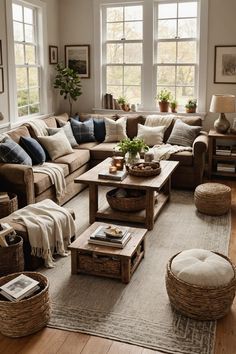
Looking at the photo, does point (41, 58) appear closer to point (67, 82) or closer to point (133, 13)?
point (67, 82)

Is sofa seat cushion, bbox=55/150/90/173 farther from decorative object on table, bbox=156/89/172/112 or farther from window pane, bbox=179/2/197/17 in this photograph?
window pane, bbox=179/2/197/17

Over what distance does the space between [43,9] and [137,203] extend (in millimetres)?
3627

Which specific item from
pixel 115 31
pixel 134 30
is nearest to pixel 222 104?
pixel 134 30

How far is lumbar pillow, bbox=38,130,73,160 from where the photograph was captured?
5461mm

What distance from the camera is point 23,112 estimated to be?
242 inches

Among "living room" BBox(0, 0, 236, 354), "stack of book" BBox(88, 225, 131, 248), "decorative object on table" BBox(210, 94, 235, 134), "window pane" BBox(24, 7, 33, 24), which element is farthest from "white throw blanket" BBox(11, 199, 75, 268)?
"window pane" BBox(24, 7, 33, 24)

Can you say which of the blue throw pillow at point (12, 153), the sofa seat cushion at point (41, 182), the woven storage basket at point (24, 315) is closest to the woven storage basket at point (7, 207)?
the sofa seat cushion at point (41, 182)

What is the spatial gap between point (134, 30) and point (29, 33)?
163 cm

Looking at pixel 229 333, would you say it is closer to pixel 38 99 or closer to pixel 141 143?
pixel 141 143

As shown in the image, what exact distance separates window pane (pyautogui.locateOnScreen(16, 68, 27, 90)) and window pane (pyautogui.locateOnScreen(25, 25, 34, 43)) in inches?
18.3

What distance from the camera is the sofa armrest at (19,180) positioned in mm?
4359

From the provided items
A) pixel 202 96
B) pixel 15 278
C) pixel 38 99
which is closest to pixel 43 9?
pixel 38 99

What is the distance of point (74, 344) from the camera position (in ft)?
8.50

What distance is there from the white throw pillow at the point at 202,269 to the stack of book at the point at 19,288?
0.93 metres
